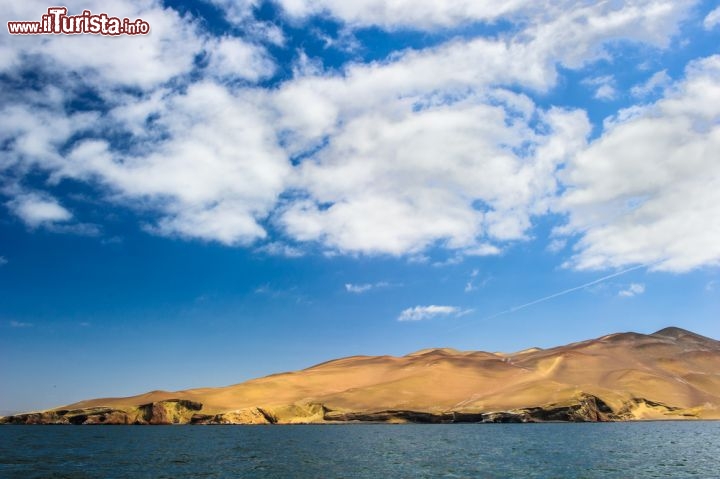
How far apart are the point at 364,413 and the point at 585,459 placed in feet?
450

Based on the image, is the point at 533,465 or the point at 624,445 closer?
the point at 533,465

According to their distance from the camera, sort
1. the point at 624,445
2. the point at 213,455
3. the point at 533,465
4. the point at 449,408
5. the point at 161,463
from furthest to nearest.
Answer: the point at 449,408 → the point at 624,445 → the point at 213,455 → the point at 161,463 → the point at 533,465

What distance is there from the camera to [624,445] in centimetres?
7744

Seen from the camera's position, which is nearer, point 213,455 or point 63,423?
point 213,455

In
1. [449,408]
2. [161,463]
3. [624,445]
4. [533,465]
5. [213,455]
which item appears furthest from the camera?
[449,408]

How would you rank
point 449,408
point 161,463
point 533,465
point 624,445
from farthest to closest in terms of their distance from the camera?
1. point 449,408
2. point 624,445
3. point 161,463
4. point 533,465

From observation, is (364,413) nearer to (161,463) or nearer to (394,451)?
(394,451)

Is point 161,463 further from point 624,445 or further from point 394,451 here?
point 624,445

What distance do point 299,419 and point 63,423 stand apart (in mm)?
81212

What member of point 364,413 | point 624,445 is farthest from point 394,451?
point 364,413

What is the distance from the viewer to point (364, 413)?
189000 millimetres

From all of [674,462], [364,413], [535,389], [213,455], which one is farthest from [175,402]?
[674,462]

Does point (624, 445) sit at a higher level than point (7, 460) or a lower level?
lower

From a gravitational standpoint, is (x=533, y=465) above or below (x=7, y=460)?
below
